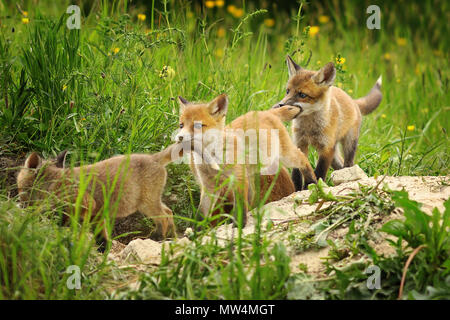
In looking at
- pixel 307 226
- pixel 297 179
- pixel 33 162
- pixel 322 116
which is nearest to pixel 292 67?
pixel 322 116

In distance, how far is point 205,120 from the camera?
4.06 metres

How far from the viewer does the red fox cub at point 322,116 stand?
16.9ft

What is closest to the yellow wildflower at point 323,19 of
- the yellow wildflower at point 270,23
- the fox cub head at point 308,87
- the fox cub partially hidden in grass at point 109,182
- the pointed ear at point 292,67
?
the yellow wildflower at point 270,23

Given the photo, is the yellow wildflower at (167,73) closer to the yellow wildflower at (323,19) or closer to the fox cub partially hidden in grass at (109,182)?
the fox cub partially hidden in grass at (109,182)

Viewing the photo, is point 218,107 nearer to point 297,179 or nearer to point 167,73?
point 167,73

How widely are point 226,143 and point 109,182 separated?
972 millimetres

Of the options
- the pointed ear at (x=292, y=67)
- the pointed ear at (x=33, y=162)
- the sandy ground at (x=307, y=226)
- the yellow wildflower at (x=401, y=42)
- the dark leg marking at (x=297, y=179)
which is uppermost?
the yellow wildflower at (x=401, y=42)

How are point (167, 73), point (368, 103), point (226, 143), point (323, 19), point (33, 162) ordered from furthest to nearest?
point (323, 19) → point (368, 103) → point (167, 73) → point (226, 143) → point (33, 162)

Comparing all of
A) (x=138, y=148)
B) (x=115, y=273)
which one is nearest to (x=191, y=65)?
(x=138, y=148)

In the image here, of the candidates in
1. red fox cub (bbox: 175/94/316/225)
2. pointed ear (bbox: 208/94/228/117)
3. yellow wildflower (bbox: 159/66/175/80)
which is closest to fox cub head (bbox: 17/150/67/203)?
red fox cub (bbox: 175/94/316/225)

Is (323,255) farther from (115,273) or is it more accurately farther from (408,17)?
(408,17)

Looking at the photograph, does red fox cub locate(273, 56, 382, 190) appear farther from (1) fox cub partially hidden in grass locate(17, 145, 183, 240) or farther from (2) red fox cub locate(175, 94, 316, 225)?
(1) fox cub partially hidden in grass locate(17, 145, 183, 240)

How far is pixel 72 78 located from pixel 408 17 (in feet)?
25.8
